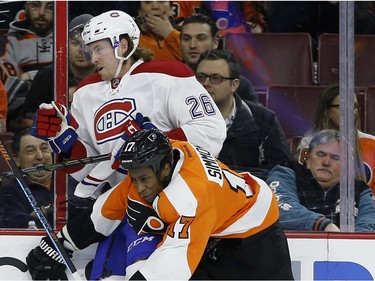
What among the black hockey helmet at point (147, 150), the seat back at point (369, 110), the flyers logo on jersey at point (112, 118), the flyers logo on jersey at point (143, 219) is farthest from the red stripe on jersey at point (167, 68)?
the seat back at point (369, 110)

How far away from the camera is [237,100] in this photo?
4.29m

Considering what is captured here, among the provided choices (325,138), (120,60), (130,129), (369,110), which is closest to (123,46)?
(120,60)

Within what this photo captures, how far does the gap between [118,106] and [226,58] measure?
0.49 metres

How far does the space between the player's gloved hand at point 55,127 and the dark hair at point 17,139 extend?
133mm

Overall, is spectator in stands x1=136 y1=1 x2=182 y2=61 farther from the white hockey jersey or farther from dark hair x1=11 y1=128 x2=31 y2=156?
dark hair x1=11 y1=128 x2=31 y2=156

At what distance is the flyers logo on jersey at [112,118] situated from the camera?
4.05 metres

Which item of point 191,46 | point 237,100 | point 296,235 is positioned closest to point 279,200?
point 296,235

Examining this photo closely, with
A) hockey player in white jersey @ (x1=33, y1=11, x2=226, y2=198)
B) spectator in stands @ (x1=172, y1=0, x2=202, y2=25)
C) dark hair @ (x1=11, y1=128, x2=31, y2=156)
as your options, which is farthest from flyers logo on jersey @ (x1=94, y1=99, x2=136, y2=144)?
spectator in stands @ (x1=172, y1=0, x2=202, y2=25)

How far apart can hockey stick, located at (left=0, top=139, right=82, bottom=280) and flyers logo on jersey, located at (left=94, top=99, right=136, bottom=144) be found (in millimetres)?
289

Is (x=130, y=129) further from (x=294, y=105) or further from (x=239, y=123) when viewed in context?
(x=294, y=105)

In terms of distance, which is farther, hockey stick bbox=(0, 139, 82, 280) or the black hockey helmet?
hockey stick bbox=(0, 139, 82, 280)

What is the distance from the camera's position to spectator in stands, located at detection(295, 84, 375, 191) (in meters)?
4.15

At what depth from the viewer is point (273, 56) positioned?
464 cm

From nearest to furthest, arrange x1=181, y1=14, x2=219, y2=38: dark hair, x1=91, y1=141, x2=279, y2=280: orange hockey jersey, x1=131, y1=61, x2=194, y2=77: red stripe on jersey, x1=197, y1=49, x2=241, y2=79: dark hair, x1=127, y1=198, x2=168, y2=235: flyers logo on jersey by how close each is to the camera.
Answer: x1=91, y1=141, x2=279, y2=280: orange hockey jersey < x1=127, y1=198, x2=168, y2=235: flyers logo on jersey < x1=131, y1=61, x2=194, y2=77: red stripe on jersey < x1=197, y1=49, x2=241, y2=79: dark hair < x1=181, y1=14, x2=219, y2=38: dark hair
